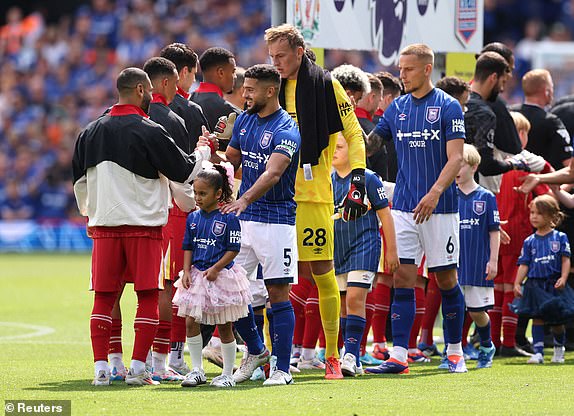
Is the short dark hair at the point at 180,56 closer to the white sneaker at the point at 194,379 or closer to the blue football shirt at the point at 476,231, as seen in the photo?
the blue football shirt at the point at 476,231

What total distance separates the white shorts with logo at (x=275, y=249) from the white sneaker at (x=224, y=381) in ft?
2.36

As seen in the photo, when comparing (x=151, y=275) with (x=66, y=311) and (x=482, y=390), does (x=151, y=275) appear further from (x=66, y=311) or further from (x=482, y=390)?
(x=66, y=311)

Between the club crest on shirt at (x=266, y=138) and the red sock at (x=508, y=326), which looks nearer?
the club crest on shirt at (x=266, y=138)

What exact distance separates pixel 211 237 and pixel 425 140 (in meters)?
1.96

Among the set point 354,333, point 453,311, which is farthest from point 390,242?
point 453,311

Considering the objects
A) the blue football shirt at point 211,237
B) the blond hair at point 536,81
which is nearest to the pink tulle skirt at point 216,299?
the blue football shirt at point 211,237

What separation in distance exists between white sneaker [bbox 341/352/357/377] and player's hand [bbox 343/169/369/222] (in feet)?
3.57

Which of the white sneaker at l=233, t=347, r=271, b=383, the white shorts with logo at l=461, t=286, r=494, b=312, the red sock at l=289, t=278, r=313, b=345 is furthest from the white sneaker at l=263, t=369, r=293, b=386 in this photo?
the white shorts with logo at l=461, t=286, r=494, b=312

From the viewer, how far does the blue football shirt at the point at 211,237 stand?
839 centimetres

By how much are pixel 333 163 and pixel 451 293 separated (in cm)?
144

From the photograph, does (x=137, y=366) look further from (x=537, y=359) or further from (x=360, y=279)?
(x=537, y=359)

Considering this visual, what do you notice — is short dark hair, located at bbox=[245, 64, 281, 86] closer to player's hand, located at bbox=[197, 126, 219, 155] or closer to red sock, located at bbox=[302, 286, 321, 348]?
player's hand, located at bbox=[197, 126, 219, 155]

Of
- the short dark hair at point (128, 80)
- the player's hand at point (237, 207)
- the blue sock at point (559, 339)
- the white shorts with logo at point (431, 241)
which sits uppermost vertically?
the short dark hair at point (128, 80)

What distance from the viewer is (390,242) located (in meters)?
9.19
